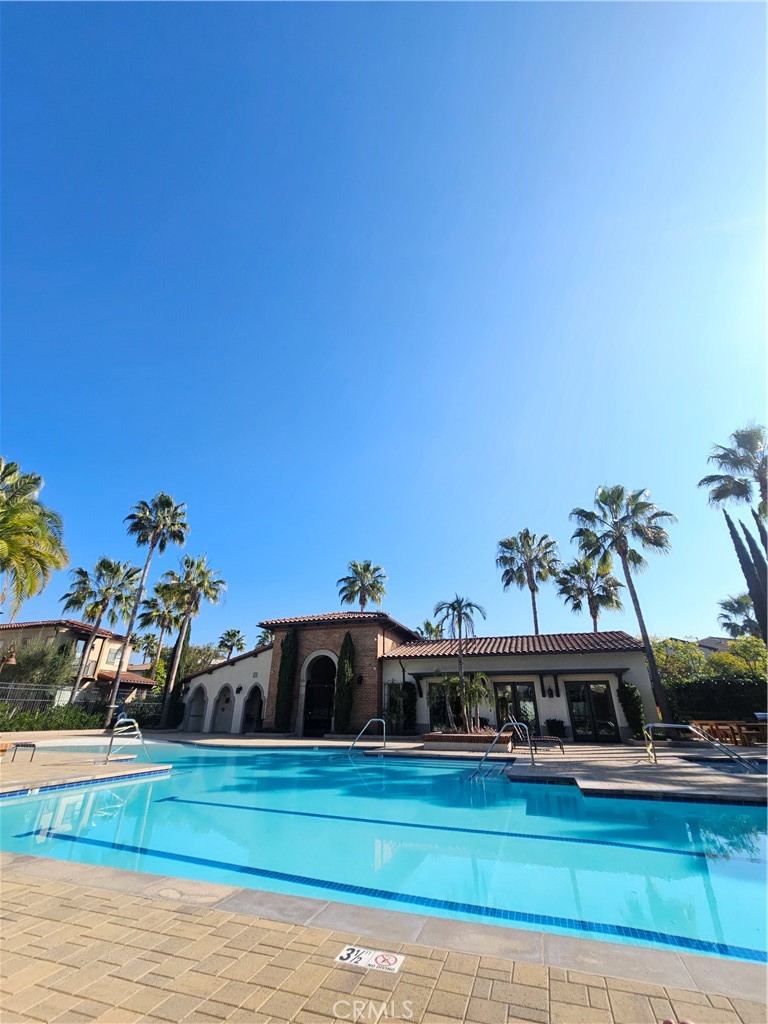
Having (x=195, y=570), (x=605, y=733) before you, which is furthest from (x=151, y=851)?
(x=195, y=570)

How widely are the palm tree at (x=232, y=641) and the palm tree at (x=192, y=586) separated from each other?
53.3ft

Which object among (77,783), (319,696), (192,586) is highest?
(192,586)

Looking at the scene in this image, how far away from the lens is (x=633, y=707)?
731 inches

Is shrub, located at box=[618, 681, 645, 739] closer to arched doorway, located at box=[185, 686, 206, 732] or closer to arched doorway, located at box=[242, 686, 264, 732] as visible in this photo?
arched doorway, located at box=[242, 686, 264, 732]

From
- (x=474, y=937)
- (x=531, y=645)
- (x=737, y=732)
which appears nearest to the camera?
(x=474, y=937)

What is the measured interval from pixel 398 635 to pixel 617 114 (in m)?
23.3

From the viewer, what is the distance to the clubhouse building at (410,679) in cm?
1952

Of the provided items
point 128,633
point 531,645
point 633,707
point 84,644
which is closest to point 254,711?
point 128,633

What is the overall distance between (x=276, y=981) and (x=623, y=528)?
2397 centimetres

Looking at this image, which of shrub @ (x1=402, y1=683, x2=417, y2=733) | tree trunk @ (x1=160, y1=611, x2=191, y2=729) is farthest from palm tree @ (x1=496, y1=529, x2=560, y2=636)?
tree trunk @ (x1=160, y1=611, x2=191, y2=729)

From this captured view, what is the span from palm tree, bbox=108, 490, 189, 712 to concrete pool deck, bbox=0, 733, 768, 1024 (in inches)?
1128

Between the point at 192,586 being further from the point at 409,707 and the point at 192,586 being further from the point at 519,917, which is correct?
the point at 519,917

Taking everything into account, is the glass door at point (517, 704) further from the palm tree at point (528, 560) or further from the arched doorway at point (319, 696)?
the palm tree at point (528, 560)

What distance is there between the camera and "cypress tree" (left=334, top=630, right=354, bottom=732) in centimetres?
2223
